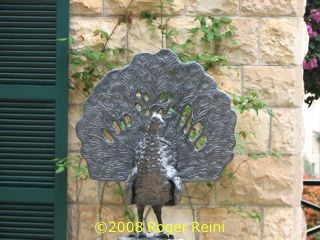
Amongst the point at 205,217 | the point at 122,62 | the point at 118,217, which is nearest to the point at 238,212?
the point at 205,217

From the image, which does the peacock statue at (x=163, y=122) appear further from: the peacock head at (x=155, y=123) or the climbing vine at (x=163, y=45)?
the climbing vine at (x=163, y=45)

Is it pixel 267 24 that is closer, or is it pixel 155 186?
pixel 155 186

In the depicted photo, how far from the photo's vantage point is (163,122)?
12.8ft

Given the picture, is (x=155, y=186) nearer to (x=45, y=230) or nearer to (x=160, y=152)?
(x=160, y=152)

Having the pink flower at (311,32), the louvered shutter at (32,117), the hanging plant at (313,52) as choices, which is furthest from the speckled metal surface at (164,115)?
the pink flower at (311,32)

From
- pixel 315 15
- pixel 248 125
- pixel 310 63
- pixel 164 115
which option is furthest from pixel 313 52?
pixel 164 115

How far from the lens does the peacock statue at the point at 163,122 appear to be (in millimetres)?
3930

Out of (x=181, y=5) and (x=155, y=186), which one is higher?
(x=181, y=5)

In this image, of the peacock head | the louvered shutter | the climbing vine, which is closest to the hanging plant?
the climbing vine

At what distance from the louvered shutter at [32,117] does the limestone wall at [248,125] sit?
0.24 ft

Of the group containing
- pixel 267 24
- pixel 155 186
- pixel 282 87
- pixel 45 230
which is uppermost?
pixel 267 24

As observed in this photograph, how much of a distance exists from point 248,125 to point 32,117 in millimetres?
1051

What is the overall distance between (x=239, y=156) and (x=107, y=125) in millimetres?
989

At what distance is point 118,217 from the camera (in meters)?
4.82
